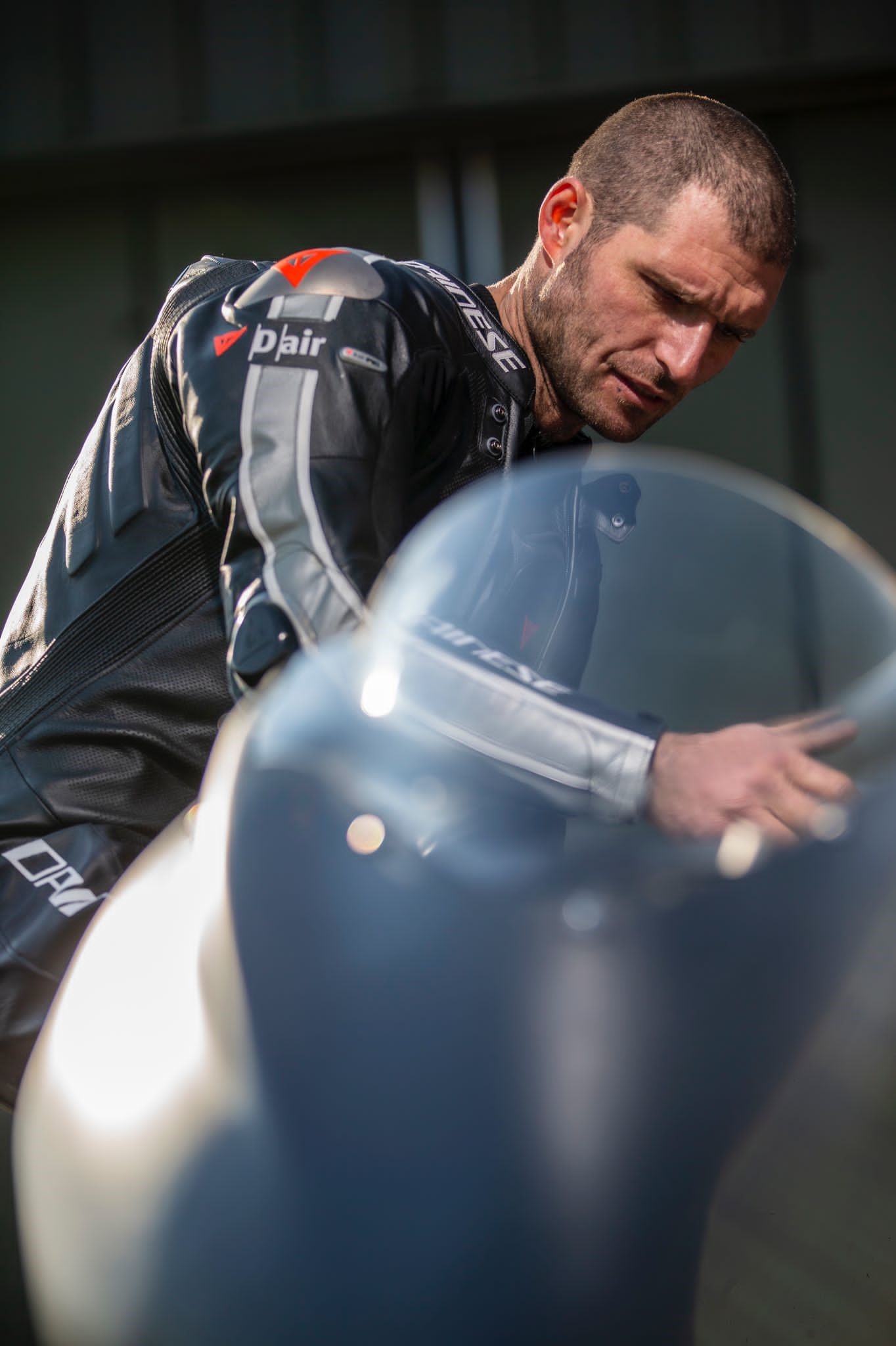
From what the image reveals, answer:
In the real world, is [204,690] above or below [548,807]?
below

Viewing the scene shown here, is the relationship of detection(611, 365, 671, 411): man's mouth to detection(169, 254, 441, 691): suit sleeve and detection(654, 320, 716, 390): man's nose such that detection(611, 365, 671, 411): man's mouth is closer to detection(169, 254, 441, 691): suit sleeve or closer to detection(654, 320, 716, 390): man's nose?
detection(654, 320, 716, 390): man's nose

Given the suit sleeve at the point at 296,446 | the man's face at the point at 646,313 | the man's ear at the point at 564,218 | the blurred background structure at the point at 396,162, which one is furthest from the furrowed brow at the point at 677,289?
the blurred background structure at the point at 396,162

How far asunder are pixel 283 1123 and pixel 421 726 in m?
0.18

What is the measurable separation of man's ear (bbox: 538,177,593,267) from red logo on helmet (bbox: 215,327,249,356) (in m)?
0.43

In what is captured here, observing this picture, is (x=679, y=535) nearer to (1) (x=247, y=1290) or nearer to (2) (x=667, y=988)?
(2) (x=667, y=988)

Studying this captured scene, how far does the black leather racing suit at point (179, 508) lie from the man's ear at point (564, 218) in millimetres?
157

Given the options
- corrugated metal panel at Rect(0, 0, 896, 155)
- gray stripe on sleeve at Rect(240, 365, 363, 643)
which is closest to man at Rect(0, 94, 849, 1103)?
gray stripe on sleeve at Rect(240, 365, 363, 643)

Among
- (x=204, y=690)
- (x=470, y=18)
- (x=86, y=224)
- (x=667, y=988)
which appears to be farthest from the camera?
(x=86, y=224)

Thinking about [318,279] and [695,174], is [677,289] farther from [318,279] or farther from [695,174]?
[318,279]

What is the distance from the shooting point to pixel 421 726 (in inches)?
21.4

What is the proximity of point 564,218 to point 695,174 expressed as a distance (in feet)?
0.47

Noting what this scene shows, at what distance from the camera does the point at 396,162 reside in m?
2.30

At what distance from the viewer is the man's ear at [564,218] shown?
1.10 metres

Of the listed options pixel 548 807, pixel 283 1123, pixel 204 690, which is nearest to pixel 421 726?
pixel 548 807
